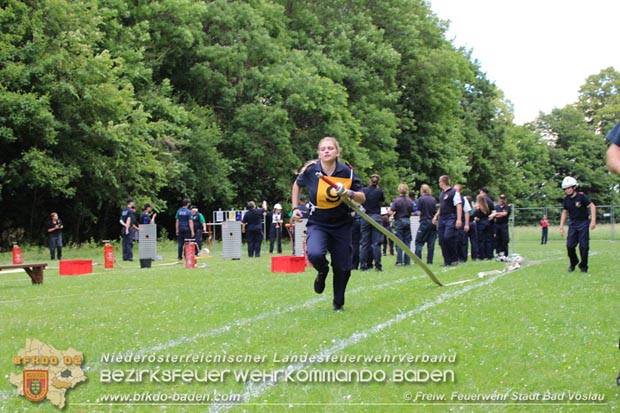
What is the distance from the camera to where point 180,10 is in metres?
39.8

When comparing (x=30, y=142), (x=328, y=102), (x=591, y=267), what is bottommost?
(x=591, y=267)

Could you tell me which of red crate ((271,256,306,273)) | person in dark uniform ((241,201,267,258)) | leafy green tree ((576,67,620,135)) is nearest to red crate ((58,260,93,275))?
red crate ((271,256,306,273))

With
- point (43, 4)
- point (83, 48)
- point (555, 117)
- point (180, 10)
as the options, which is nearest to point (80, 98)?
point (83, 48)

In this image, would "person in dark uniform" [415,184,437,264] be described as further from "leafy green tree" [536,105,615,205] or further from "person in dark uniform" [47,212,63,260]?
"leafy green tree" [536,105,615,205]

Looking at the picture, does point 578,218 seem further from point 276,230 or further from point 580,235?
point 276,230

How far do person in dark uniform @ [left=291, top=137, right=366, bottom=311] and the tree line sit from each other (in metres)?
24.0

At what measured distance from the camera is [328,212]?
9.29 metres

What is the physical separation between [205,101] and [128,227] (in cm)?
2049

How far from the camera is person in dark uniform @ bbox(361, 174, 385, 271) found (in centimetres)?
1723

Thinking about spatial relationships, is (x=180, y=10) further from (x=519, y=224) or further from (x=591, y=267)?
(x=591, y=267)

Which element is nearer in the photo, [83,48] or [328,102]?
[83,48]

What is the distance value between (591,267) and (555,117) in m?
81.5

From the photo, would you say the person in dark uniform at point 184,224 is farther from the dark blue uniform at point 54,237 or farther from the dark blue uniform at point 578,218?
the dark blue uniform at point 578,218

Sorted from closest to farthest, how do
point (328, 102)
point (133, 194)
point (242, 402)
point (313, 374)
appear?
point (242, 402), point (313, 374), point (133, 194), point (328, 102)
